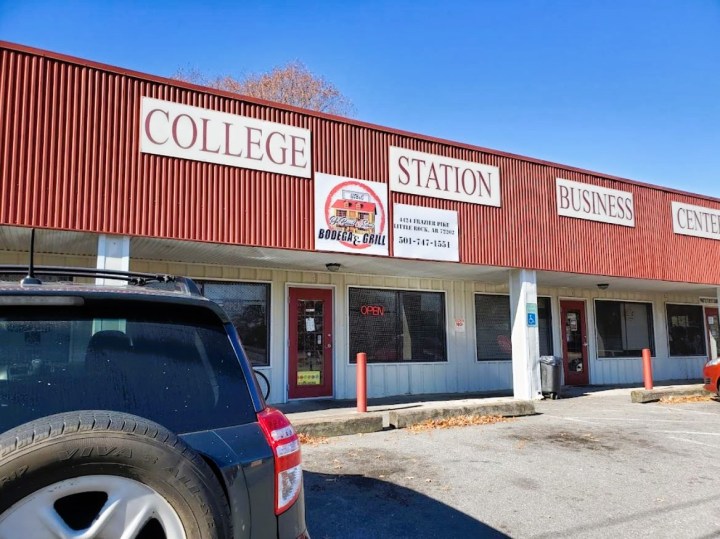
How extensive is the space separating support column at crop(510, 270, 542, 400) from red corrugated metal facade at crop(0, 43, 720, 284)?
51 centimetres

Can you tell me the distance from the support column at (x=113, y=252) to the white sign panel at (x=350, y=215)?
10.3ft

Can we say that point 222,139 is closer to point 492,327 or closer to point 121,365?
point 121,365

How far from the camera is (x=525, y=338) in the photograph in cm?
1200

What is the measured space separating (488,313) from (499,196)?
4.02 meters

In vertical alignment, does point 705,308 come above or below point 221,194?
below

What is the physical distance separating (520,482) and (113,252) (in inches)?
253

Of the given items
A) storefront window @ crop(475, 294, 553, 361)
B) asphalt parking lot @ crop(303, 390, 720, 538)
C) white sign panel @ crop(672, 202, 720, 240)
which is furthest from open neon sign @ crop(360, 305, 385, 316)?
white sign panel @ crop(672, 202, 720, 240)

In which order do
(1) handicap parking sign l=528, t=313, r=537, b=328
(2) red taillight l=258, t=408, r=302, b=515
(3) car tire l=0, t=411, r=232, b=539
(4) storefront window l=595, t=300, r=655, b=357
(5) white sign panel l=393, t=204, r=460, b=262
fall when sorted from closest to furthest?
(3) car tire l=0, t=411, r=232, b=539 → (2) red taillight l=258, t=408, r=302, b=515 → (5) white sign panel l=393, t=204, r=460, b=262 → (1) handicap parking sign l=528, t=313, r=537, b=328 → (4) storefront window l=595, t=300, r=655, b=357

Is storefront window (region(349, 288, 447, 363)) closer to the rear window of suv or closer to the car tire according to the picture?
the rear window of suv

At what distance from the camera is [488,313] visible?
14828 mm

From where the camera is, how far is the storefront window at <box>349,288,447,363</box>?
1280 cm

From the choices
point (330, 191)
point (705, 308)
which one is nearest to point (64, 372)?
point (330, 191)

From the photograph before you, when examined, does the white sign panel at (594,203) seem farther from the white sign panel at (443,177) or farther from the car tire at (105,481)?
the car tire at (105,481)

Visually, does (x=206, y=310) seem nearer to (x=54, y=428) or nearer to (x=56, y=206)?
(x=54, y=428)
